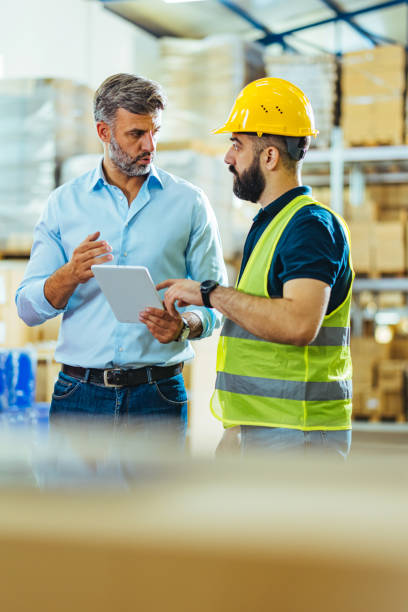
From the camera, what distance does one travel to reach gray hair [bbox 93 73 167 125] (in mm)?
2209

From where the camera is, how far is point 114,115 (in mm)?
2238

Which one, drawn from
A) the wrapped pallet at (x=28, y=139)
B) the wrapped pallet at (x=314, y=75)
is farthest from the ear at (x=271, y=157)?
the wrapped pallet at (x=314, y=75)

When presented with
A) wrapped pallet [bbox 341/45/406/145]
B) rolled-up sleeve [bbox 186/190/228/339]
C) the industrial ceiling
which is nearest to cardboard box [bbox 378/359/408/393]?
wrapped pallet [bbox 341/45/406/145]

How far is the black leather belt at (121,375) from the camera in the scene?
6.99 ft

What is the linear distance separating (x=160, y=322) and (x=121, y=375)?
22 cm

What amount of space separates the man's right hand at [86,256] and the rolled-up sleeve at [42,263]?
0.59 ft

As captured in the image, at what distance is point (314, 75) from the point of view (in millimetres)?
7133

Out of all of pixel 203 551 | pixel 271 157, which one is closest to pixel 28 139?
pixel 271 157

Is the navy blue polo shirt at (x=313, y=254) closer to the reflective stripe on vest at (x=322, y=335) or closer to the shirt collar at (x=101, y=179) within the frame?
the reflective stripe on vest at (x=322, y=335)

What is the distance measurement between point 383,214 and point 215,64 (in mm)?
2619

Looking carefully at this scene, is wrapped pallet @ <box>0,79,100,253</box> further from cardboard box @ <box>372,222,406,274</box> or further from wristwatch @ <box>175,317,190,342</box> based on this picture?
wristwatch @ <box>175,317,190,342</box>

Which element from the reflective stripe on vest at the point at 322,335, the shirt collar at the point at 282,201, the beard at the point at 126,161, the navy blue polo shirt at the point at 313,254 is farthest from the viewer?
the beard at the point at 126,161

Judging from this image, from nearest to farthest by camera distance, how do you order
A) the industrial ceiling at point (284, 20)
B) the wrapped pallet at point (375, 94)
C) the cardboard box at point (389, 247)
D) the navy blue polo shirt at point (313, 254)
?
the navy blue polo shirt at point (313, 254)
the cardboard box at point (389, 247)
the wrapped pallet at point (375, 94)
the industrial ceiling at point (284, 20)

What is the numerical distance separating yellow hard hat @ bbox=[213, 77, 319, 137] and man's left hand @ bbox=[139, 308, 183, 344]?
0.51 metres
